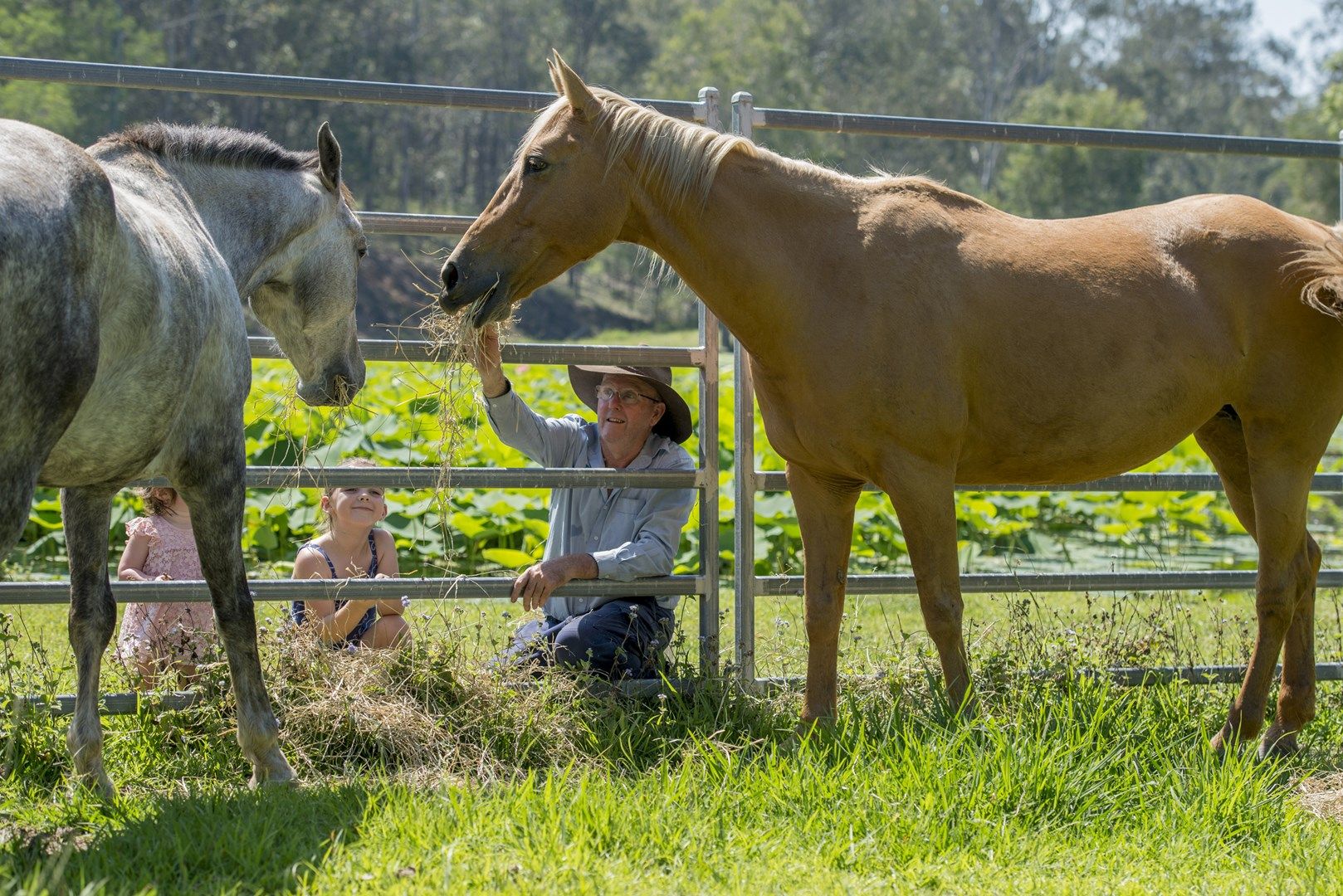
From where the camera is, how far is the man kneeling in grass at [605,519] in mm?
4328

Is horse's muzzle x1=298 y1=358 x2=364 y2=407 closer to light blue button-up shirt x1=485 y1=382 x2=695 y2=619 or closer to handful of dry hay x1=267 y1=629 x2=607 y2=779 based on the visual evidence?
light blue button-up shirt x1=485 y1=382 x2=695 y2=619

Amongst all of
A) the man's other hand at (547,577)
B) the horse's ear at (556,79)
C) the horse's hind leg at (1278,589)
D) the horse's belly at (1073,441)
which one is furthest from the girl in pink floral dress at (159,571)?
the horse's hind leg at (1278,589)

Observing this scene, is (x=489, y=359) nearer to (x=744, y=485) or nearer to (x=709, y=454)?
(x=709, y=454)

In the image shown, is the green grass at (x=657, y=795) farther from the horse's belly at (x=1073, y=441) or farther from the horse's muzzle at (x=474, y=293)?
the horse's muzzle at (x=474, y=293)

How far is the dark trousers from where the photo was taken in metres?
4.31

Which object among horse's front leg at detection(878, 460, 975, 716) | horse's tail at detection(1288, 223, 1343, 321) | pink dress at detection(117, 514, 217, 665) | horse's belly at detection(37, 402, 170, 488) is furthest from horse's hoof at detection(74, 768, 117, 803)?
horse's tail at detection(1288, 223, 1343, 321)

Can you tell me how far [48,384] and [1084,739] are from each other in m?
2.79

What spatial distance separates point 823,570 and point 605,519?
3.23 ft

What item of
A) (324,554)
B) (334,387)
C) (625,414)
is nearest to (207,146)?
(334,387)

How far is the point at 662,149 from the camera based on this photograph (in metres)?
3.86

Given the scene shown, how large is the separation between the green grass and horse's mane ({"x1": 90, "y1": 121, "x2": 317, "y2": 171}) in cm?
157

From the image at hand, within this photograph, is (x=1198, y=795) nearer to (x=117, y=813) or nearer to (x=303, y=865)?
(x=303, y=865)

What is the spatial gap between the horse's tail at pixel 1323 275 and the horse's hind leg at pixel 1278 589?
0.46 m

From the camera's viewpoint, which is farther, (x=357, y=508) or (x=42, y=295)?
(x=357, y=508)
